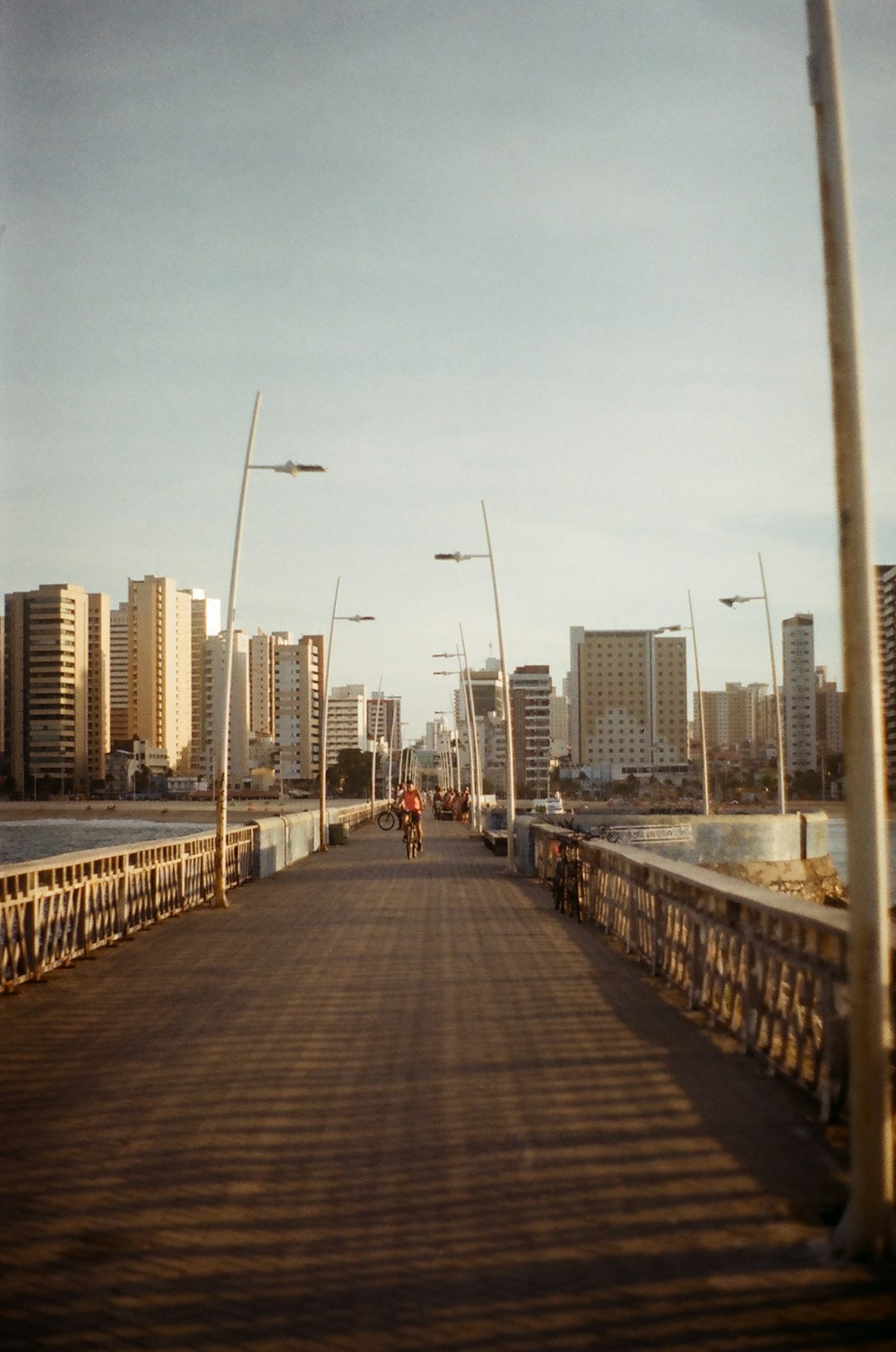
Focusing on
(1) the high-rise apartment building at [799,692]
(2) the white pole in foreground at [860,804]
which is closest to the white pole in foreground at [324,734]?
(2) the white pole in foreground at [860,804]

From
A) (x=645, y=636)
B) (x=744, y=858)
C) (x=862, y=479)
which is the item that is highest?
(x=645, y=636)

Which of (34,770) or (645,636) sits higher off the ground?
(645,636)

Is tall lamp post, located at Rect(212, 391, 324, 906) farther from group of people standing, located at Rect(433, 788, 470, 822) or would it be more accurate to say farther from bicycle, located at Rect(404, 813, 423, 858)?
group of people standing, located at Rect(433, 788, 470, 822)

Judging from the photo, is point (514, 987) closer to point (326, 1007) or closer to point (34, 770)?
point (326, 1007)

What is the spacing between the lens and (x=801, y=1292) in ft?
14.8

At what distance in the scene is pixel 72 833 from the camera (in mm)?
104312

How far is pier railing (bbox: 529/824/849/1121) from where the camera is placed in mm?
6770

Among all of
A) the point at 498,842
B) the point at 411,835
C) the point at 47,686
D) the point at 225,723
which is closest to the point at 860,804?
the point at 225,723

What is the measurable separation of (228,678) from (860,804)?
56.6 feet

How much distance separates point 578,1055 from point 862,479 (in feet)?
16.2

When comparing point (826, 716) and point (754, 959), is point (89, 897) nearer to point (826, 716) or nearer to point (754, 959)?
point (754, 959)

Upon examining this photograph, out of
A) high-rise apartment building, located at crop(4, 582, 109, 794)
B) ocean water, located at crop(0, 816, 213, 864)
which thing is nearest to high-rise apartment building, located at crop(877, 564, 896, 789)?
ocean water, located at crop(0, 816, 213, 864)

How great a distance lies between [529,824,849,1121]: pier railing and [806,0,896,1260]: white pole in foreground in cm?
163

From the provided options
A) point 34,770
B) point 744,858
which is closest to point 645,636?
point 34,770
